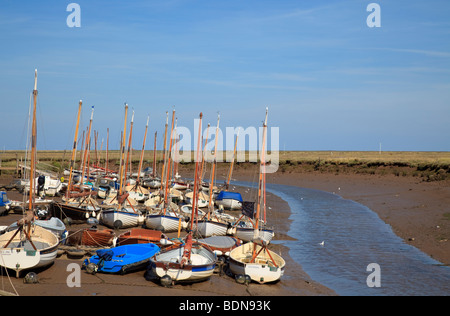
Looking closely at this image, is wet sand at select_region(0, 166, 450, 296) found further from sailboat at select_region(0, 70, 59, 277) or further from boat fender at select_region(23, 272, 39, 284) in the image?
sailboat at select_region(0, 70, 59, 277)

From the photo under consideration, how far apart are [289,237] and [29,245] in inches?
722

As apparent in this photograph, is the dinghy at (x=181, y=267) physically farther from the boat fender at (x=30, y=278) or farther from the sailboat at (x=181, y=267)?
the boat fender at (x=30, y=278)

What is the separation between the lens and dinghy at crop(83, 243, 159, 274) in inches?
926

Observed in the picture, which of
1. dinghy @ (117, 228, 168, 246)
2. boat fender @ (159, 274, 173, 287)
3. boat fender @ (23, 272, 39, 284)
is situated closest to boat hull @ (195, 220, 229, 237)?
dinghy @ (117, 228, 168, 246)

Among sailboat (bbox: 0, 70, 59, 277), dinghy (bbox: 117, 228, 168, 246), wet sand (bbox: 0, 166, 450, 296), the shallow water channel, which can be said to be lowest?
the shallow water channel

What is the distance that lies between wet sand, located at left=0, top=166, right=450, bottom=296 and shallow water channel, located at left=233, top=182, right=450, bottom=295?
88 centimetres

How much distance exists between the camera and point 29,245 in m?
24.3

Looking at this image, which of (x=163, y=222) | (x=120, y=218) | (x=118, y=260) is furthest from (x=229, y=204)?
(x=118, y=260)

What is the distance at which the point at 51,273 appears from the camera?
76.1 ft

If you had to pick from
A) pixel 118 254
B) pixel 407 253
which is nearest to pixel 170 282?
pixel 118 254

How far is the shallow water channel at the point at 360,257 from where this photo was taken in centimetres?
2366

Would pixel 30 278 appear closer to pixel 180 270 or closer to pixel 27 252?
pixel 27 252
